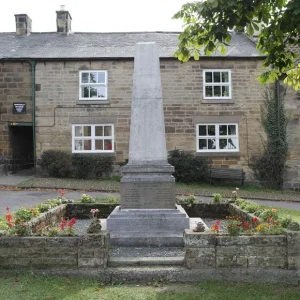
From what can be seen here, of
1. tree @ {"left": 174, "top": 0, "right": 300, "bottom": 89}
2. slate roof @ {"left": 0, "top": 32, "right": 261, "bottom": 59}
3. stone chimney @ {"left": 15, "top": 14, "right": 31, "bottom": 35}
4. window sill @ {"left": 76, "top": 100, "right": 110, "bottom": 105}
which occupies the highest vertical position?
stone chimney @ {"left": 15, "top": 14, "right": 31, "bottom": 35}

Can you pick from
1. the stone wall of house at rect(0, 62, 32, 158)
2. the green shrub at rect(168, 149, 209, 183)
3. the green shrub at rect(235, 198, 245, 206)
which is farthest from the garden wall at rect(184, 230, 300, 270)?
the stone wall of house at rect(0, 62, 32, 158)

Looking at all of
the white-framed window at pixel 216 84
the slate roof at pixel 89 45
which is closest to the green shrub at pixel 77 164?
the slate roof at pixel 89 45

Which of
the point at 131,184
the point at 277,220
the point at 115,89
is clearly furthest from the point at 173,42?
the point at 277,220

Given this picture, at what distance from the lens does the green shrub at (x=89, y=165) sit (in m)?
18.5

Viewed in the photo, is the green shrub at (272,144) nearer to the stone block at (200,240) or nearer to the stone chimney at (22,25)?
the stone block at (200,240)

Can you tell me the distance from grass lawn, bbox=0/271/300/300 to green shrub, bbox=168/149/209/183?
1271 centimetres

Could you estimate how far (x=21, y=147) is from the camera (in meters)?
21.3

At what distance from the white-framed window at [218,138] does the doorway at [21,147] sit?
934cm

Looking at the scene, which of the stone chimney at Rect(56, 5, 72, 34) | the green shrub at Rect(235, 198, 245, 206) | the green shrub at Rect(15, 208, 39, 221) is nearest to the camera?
the green shrub at Rect(15, 208, 39, 221)

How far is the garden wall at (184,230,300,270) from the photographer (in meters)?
5.45

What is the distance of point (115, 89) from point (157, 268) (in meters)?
14.3

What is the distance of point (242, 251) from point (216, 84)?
47.1 ft

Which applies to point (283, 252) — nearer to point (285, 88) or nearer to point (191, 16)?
point (191, 16)

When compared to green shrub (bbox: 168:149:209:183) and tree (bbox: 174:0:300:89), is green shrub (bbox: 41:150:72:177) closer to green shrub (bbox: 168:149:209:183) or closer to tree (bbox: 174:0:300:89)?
green shrub (bbox: 168:149:209:183)
